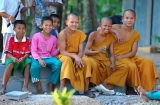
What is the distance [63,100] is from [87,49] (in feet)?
12.9

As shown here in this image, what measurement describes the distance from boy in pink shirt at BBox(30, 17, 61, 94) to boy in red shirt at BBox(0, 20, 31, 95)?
0.11 m

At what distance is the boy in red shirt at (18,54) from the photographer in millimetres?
6211

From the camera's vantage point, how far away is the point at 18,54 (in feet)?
20.9

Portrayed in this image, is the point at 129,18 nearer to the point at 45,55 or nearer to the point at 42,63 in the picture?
the point at 45,55

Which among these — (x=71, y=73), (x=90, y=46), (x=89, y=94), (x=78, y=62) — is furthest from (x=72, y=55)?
(x=89, y=94)

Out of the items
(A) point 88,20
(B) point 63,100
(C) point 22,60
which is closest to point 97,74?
(C) point 22,60

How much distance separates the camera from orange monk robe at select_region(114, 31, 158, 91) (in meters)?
6.47

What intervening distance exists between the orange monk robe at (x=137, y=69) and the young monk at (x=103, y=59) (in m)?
0.11

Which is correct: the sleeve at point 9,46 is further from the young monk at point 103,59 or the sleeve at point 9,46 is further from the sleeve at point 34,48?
the young monk at point 103,59

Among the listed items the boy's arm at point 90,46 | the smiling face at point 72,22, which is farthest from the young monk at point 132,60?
the smiling face at point 72,22

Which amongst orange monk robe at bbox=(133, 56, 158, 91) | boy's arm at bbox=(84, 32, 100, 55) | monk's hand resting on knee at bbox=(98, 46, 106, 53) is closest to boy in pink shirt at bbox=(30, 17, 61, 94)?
boy's arm at bbox=(84, 32, 100, 55)

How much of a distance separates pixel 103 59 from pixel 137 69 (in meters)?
0.58

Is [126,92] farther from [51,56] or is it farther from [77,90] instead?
[51,56]

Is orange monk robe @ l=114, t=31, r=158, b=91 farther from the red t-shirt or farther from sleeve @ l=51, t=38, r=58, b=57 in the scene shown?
the red t-shirt
